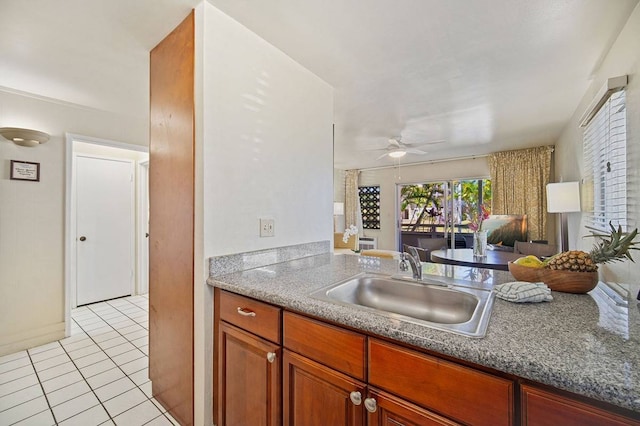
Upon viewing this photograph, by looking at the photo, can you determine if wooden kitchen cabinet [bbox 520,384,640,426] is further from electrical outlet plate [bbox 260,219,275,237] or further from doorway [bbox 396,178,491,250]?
doorway [bbox 396,178,491,250]

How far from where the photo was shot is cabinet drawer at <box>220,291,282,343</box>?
1158mm

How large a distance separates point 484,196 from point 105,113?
20.5 feet

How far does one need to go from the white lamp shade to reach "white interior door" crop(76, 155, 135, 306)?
5.32 m

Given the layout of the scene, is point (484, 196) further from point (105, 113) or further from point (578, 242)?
point (105, 113)

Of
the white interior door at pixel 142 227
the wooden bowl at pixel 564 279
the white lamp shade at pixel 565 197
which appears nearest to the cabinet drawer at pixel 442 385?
the wooden bowl at pixel 564 279

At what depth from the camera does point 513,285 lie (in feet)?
3.62

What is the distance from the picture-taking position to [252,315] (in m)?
1.23

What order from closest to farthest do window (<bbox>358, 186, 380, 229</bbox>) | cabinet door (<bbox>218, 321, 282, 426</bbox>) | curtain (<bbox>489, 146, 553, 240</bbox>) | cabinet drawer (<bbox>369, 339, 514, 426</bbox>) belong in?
cabinet drawer (<bbox>369, 339, 514, 426</bbox>) → cabinet door (<bbox>218, 321, 282, 426</bbox>) → curtain (<bbox>489, 146, 553, 240</bbox>) → window (<bbox>358, 186, 380, 229</bbox>)

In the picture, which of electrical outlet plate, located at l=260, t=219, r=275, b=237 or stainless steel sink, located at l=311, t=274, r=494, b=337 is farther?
electrical outlet plate, located at l=260, t=219, r=275, b=237

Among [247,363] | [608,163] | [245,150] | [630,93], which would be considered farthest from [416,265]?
[608,163]

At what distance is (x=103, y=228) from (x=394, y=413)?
4302 millimetres

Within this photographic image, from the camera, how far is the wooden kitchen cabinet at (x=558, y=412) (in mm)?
570

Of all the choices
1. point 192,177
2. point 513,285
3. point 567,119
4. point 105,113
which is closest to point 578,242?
point 567,119

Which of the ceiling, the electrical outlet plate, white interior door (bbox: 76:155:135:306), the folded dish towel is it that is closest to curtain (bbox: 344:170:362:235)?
the ceiling
